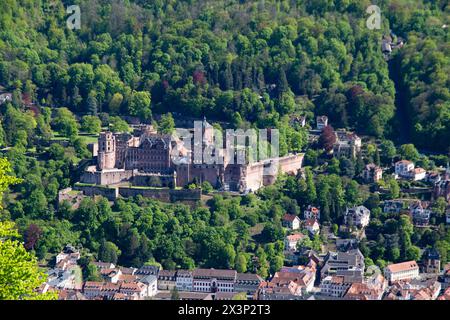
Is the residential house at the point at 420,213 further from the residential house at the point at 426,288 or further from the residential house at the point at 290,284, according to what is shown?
the residential house at the point at 290,284

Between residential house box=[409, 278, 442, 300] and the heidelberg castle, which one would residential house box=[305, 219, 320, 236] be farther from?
residential house box=[409, 278, 442, 300]

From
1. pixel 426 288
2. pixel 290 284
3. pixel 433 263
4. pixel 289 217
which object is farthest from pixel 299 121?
pixel 290 284

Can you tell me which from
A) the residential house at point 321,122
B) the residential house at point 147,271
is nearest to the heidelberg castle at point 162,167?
the residential house at point 147,271

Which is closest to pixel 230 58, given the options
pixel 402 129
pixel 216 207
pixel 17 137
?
pixel 402 129

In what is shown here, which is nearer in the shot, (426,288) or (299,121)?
(426,288)

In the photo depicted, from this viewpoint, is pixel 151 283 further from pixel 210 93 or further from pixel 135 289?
pixel 210 93
